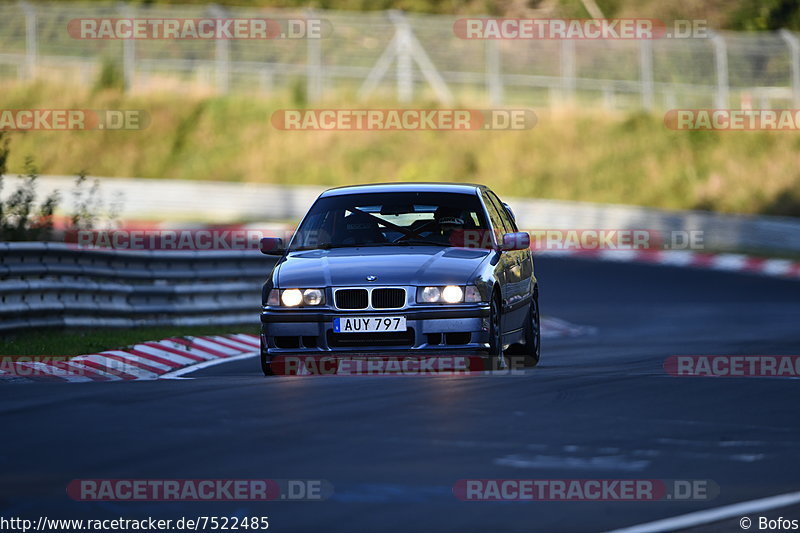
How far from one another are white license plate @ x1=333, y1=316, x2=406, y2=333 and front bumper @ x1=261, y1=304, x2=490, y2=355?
0.09ft

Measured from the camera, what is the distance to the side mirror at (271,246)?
12039 mm

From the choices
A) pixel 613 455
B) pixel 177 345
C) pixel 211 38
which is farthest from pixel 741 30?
pixel 613 455

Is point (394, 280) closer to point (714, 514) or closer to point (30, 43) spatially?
point (714, 514)

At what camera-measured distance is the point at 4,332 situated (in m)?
14.3

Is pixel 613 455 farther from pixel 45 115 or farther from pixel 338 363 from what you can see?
pixel 45 115

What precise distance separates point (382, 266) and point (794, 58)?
95.9 feet

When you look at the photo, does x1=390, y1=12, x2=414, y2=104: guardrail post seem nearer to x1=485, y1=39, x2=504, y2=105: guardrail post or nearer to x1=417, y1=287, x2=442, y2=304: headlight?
x1=485, y1=39, x2=504, y2=105: guardrail post

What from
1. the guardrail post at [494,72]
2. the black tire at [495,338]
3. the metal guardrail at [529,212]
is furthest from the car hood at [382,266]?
the guardrail post at [494,72]

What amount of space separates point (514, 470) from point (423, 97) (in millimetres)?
38957

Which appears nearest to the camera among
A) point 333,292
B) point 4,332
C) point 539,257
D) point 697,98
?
point 333,292

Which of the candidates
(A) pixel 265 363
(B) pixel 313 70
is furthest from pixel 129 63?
(A) pixel 265 363

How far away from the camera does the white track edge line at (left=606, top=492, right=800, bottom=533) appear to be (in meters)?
6.18

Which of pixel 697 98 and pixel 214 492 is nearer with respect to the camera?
pixel 214 492

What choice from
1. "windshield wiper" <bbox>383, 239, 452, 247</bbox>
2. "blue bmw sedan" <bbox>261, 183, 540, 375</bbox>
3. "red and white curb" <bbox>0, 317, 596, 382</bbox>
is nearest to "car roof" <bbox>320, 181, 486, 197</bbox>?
"blue bmw sedan" <bbox>261, 183, 540, 375</bbox>
